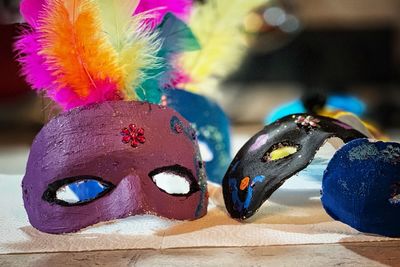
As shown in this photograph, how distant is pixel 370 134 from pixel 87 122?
0.62m

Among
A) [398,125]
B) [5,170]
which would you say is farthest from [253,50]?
[5,170]

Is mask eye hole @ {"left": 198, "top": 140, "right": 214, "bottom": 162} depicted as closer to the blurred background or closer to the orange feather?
the orange feather

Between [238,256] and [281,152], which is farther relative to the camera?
[281,152]

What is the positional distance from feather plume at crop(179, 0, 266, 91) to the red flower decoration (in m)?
0.45

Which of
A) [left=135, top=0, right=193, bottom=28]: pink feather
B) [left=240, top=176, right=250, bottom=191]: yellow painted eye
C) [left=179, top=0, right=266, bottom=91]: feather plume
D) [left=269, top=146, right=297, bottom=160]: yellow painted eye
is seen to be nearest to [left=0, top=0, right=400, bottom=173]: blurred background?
[left=179, top=0, right=266, bottom=91]: feather plume

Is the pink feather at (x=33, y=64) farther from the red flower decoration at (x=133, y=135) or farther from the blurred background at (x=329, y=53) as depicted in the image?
the blurred background at (x=329, y=53)

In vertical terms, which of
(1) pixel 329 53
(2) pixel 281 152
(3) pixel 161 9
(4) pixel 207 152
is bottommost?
(1) pixel 329 53

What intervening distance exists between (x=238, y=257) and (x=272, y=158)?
253mm

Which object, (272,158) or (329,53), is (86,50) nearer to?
(272,158)

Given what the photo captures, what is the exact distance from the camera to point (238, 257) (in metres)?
0.92

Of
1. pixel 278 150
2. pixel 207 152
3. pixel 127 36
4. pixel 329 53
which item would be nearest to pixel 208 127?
pixel 207 152

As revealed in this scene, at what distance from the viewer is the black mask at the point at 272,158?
1063 millimetres

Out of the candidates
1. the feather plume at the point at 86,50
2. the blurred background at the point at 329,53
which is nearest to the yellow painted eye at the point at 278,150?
the feather plume at the point at 86,50

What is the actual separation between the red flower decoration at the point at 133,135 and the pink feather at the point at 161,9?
0.19 m
